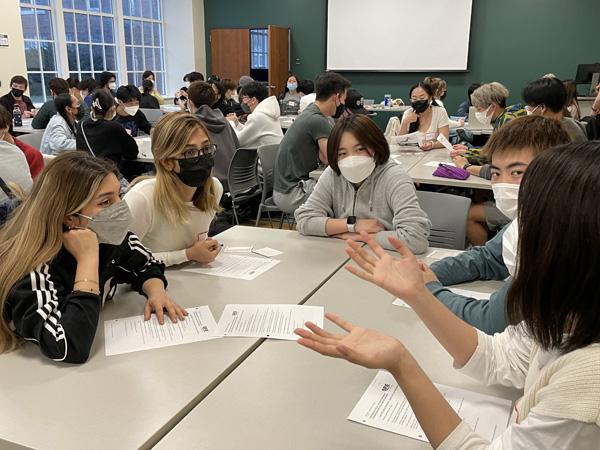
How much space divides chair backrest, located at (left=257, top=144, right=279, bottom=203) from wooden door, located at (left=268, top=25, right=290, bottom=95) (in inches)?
245

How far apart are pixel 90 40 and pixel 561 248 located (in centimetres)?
1030

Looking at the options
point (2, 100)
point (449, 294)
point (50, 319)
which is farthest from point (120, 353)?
point (2, 100)

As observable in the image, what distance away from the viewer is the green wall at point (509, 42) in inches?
352

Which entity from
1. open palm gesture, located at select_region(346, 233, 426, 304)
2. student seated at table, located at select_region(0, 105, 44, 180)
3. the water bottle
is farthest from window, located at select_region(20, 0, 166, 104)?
open palm gesture, located at select_region(346, 233, 426, 304)

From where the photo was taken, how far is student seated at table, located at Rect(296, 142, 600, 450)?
0.81 meters

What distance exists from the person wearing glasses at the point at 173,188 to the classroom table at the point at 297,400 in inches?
32.8

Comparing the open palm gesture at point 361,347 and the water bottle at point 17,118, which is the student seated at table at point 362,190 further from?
the water bottle at point 17,118

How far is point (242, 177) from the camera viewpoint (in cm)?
458

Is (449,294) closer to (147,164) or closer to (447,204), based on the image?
(447,204)

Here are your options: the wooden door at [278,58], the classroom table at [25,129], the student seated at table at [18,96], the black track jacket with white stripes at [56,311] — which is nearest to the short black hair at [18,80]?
the student seated at table at [18,96]

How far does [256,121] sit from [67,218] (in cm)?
366

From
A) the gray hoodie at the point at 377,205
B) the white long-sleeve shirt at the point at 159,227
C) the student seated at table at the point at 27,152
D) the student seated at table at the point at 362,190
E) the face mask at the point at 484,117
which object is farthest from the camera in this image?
the face mask at the point at 484,117

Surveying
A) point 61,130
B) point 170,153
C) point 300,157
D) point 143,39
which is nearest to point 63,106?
point 61,130

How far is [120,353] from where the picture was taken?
1.44 meters
